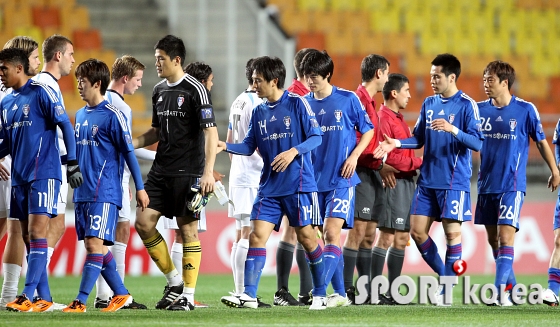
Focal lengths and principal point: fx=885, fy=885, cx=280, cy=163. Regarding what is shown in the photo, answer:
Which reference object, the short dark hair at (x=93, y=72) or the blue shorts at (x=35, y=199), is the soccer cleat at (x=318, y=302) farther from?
the short dark hair at (x=93, y=72)

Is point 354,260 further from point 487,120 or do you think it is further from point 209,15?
point 209,15

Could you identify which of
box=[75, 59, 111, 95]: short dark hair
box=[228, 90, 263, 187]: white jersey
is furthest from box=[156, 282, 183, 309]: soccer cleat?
box=[75, 59, 111, 95]: short dark hair

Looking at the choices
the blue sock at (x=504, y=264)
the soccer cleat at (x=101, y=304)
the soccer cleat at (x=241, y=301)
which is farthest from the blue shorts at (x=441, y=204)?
the soccer cleat at (x=101, y=304)

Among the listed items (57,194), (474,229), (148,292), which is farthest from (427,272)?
(57,194)

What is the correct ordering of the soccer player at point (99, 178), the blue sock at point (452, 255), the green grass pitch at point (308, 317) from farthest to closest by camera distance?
the blue sock at point (452, 255)
the soccer player at point (99, 178)
the green grass pitch at point (308, 317)

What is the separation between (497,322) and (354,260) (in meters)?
2.25

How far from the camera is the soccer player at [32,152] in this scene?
6.96m

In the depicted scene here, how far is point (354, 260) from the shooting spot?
8.58 metres

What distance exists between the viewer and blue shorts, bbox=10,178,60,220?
6949 mm

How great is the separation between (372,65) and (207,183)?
2459 mm

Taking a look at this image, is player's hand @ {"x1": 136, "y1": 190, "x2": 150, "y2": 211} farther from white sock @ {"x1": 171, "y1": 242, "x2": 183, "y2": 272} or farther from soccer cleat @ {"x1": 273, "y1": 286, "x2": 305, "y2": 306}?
soccer cleat @ {"x1": 273, "y1": 286, "x2": 305, "y2": 306}

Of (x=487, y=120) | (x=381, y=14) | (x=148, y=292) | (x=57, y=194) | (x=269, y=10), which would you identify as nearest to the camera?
(x=57, y=194)

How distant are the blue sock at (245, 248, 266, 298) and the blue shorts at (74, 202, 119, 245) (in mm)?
1112

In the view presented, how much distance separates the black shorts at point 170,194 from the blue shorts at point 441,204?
86.2 inches
